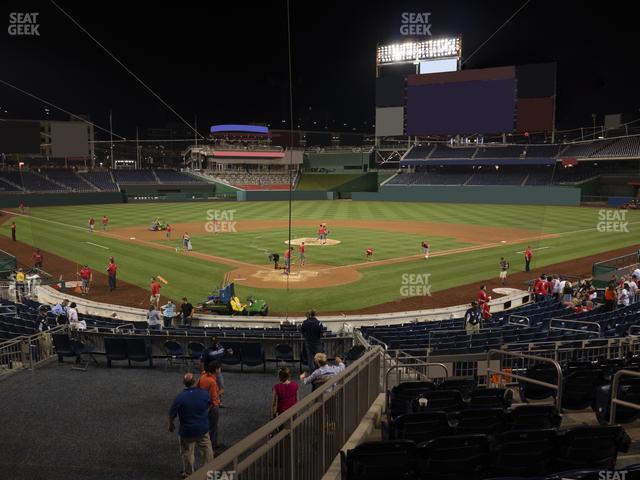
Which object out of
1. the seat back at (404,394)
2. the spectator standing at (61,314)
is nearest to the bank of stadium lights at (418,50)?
the spectator standing at (61,314)

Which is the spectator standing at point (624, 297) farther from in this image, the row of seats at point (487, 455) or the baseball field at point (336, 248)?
the row of seats at point (487, 455)

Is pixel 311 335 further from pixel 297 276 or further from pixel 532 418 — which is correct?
pixel 297 276

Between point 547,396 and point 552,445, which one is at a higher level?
point 552,445

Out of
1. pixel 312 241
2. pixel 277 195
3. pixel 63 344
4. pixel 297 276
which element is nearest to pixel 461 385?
pixel 63 344

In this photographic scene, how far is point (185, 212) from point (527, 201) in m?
44.5

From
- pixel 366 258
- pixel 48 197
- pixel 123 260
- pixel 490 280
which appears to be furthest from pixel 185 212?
pixel 490 280

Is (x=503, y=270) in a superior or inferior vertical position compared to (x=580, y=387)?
inferior

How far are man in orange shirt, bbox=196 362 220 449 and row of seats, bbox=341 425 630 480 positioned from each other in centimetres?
318

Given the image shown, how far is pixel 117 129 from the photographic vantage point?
91562 millimetres

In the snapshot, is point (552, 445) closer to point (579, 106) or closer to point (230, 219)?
point (230, 219)

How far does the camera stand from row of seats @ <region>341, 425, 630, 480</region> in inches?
178

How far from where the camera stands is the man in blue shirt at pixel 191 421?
6504 mm

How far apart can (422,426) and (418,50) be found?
84214 millimetres

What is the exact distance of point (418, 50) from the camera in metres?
82.1
